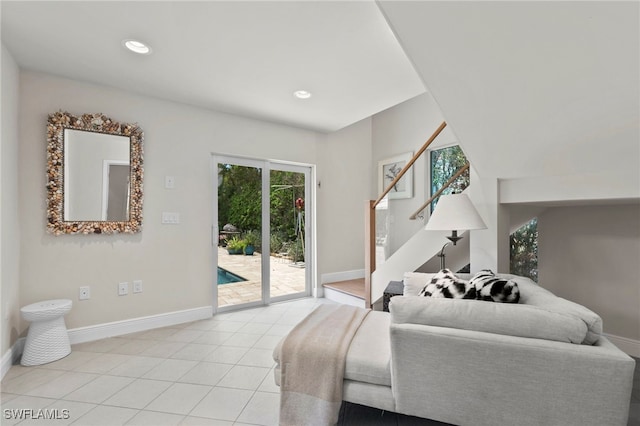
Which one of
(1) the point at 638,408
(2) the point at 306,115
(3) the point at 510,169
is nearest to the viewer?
(1) the point at 638,408

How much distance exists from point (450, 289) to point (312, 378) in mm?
906

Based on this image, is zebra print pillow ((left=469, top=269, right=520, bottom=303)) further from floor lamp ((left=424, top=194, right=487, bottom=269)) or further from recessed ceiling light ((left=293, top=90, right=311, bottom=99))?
recessed ceiling light ((left=293, top=90, right=311, bottom=99))

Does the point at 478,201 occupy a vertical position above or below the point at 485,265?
above

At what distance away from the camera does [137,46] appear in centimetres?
218

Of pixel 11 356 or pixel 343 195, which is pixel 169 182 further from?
pixel 343 195

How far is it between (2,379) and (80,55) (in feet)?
8.19

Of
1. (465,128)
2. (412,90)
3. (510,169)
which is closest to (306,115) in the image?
(412,90)

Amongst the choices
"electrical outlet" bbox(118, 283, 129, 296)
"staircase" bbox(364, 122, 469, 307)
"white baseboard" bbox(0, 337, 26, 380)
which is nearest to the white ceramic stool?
"white baseboard" bbox(0, 337, 26, 380)

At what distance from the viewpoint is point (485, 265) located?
2.41 m

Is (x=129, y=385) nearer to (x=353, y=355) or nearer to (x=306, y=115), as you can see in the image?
(x=353, y=355)

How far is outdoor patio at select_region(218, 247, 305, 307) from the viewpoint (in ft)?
12.0

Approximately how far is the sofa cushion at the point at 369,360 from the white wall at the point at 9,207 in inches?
102

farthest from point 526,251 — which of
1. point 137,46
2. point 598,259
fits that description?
point 137,46

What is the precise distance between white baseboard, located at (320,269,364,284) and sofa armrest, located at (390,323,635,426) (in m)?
3.04
